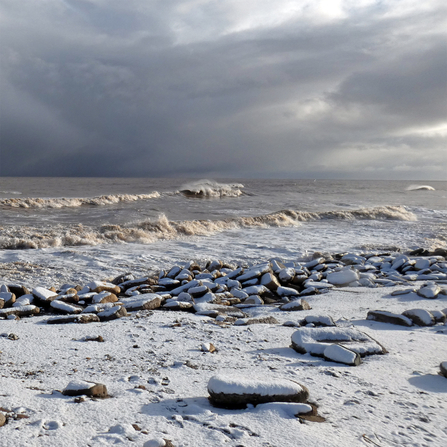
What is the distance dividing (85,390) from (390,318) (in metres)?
2.78

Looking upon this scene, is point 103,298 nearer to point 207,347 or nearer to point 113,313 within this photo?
point 113,313

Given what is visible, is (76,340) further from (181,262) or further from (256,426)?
(181,262)

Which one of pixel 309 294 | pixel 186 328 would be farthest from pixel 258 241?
pixel 186 328

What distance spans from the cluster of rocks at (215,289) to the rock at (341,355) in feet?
4.86

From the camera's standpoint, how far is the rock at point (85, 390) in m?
1.92

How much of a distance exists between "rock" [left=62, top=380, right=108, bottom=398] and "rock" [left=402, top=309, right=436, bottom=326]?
2.85 meters

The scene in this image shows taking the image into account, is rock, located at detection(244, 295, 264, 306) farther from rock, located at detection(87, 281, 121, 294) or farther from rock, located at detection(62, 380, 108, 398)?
rock, located at detection(62, 380, 108, 398)

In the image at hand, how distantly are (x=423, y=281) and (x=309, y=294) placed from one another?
2091 millimetres

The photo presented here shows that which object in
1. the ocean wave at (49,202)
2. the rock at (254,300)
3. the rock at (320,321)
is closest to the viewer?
the rock at (320,321)

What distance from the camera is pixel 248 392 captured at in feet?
6.11

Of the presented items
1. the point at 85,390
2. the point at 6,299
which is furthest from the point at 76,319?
the point at 85,390

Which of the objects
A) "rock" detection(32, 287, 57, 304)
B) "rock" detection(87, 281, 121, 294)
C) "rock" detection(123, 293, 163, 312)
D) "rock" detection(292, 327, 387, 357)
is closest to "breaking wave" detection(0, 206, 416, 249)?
"rock" detection(87, 281, 121, 294)

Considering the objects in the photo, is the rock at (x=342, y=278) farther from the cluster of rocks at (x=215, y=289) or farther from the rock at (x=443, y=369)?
the rock at (x=443, y=369)

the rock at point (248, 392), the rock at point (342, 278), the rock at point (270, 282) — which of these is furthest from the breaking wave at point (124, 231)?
the rock at point (248, 392)
